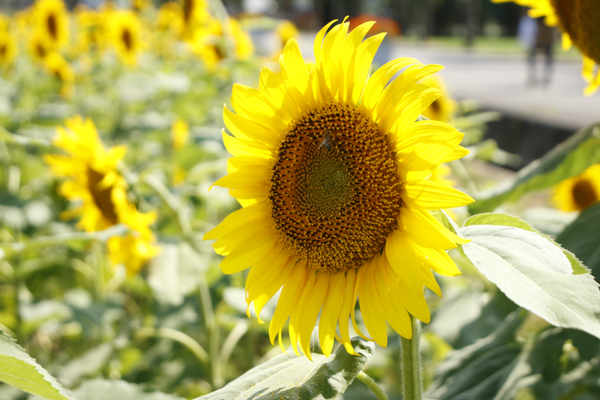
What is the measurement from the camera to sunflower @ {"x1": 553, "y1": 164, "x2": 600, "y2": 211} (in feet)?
7.48

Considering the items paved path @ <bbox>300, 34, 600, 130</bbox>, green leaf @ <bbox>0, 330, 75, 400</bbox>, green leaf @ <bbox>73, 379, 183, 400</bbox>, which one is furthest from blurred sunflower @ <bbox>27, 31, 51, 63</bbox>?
green leaf @ <bbox>0, 330, 75, 400</bbox>

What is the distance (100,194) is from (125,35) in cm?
311

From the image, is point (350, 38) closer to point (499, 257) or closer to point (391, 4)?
point (499, 257)

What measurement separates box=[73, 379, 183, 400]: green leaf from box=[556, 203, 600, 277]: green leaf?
3.20 feet

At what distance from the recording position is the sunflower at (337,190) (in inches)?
32.9

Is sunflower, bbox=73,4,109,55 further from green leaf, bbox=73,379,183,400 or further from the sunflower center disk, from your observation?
the sunflower center disk

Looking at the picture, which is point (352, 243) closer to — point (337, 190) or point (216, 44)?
point (337, 190)

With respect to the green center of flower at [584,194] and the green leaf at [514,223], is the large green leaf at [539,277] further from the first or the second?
the green center of flower at [584,194]

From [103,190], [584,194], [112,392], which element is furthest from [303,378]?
[584,194]

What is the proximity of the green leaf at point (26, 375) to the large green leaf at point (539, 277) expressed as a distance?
24.3 inches

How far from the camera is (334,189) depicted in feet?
3.27

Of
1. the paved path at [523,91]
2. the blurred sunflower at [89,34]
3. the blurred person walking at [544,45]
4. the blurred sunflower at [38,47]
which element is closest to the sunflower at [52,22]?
the blurred sunflower at [38,47]

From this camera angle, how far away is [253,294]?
3.24 feet

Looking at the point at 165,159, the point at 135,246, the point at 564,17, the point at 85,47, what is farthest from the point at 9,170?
the point at 564,17
